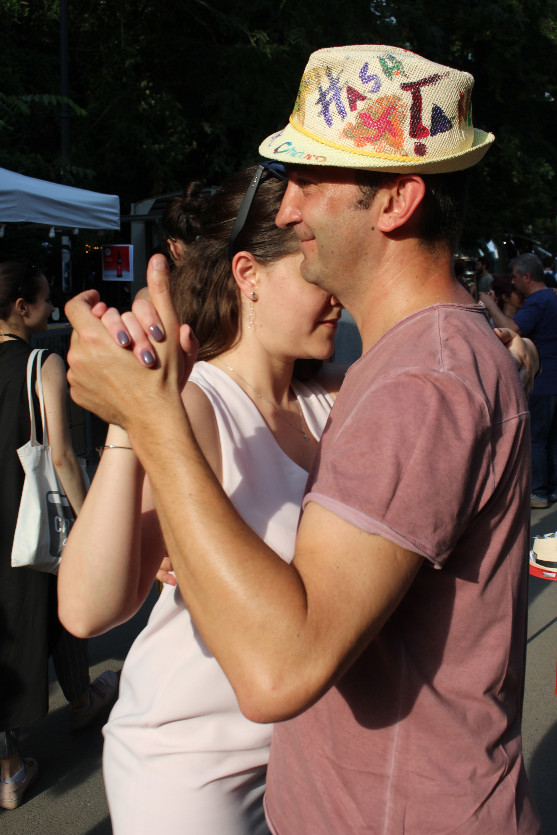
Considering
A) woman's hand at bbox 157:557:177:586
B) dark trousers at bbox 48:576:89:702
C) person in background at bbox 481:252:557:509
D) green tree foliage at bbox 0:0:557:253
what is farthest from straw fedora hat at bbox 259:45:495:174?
green tree foliage at bbox 0:0:557:253

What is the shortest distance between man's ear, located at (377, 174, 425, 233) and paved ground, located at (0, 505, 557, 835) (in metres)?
2.69

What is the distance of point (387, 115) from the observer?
115 centimetres

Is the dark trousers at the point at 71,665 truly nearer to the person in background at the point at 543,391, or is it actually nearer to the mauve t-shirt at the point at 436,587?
the mauve t-shirt at the point at 436,587

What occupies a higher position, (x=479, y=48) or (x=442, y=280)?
(x=442, y=280)

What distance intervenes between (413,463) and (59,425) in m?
2.57

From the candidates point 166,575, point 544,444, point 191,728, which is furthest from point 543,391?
point 191,728

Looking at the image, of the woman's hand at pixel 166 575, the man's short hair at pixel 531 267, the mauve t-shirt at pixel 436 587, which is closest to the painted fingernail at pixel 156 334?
the mauve t-shirt at pixel 436 587

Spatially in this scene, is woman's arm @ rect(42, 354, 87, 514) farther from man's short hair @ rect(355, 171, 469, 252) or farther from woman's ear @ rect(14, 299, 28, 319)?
man's short hair @ rect(355, 171, 469, 252)

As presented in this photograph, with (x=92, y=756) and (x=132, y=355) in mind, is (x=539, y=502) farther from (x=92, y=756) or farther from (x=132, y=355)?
(x=132, y=355)


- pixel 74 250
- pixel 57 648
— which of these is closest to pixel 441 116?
pixel 57 648

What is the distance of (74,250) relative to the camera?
1170cm

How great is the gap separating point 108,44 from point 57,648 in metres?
13.3

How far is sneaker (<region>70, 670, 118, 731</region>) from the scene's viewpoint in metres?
3.58

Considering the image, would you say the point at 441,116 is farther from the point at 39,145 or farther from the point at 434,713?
the point at 39,145
